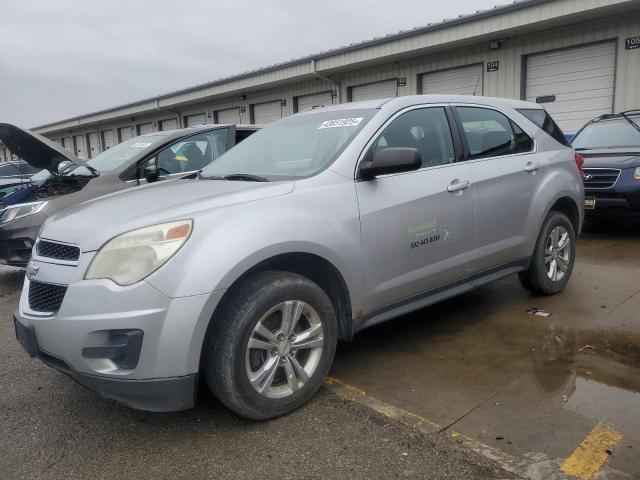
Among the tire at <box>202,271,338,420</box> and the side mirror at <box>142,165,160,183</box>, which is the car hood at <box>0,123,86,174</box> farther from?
the tire at <box>202,271,338,420</box>

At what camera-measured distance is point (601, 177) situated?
7176mm

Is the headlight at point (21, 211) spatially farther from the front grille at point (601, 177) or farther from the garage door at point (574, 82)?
the garage door at point (574, 82)

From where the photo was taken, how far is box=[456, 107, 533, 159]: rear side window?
4012 millimetres

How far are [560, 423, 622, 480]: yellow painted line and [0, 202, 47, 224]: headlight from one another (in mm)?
5392

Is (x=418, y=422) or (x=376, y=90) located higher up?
(x=376, y=90)

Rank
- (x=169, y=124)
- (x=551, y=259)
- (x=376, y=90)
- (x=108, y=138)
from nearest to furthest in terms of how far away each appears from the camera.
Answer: (x=551, y=259) → (x=376, y=90) → (x=169, y=124) → (x=108, y=138)

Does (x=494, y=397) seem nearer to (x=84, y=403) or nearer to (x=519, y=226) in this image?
(x=519, y=226)

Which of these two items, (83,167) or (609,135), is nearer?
(83,167)

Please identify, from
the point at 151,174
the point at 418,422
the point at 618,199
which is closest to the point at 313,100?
the point at 618,199

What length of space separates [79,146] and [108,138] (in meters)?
5.20

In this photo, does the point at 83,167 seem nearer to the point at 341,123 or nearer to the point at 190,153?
the point at 190,153

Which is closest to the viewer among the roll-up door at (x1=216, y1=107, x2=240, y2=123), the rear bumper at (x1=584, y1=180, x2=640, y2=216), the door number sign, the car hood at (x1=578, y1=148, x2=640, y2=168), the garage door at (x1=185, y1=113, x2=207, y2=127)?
the rear bumper at (x1=584, y1=180, x2=640, y2=216)

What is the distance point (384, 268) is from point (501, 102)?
2179 mm

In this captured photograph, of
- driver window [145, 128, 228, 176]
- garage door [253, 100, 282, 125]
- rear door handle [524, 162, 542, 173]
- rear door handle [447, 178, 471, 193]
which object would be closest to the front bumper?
rear door handle [447, 178, 471, 193]
